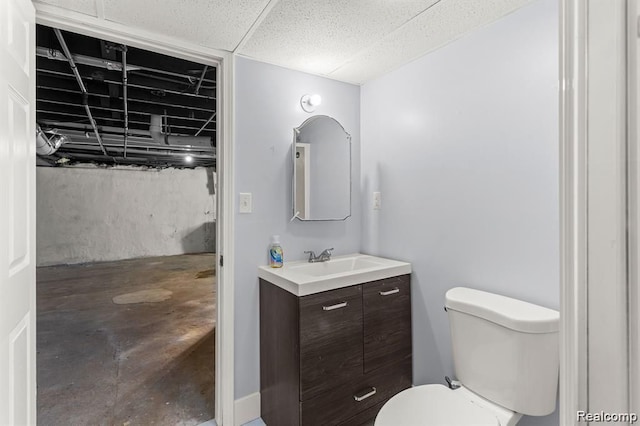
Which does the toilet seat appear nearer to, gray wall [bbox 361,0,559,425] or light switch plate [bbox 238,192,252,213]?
gray wall [bbox 361,0,559,425]

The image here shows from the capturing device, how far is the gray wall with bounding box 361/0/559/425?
54.7 inches

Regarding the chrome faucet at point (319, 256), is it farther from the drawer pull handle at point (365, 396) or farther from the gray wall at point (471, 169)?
the drawer pull handle at point (365, 396)

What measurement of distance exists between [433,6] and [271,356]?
1.95 m

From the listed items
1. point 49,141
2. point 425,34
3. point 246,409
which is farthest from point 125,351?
point 49,141

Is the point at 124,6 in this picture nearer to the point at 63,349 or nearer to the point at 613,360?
the point at 613,360

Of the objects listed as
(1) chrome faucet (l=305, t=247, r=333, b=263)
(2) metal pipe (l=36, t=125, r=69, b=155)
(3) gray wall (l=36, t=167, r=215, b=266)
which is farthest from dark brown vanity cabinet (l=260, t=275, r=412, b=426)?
(3) gray wall (l=36, t=167, r=215, b=266)

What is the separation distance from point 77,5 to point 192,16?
18.7 inches

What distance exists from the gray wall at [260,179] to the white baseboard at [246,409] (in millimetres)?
40

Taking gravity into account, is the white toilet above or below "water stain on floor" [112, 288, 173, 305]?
above

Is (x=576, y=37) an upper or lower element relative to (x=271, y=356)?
upper

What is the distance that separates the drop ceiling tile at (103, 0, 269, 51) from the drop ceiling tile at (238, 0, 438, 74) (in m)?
0.09

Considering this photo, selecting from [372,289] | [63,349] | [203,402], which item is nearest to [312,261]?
[372,289]

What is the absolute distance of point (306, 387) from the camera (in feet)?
4.97

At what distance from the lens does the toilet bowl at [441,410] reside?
1186 millimetres
